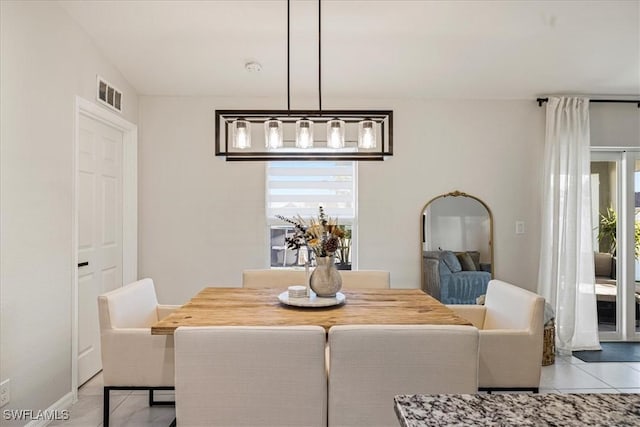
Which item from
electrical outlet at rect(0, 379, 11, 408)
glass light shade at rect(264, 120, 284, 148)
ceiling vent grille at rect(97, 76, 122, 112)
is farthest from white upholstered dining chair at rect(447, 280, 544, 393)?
ceiling vent grille at rect(97, 76, 122, 112)

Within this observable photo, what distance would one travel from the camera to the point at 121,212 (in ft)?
11.9

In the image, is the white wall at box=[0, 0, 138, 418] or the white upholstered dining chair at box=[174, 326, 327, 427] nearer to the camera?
the white upholstered dining chair at box=[174, 326, 327, 427]

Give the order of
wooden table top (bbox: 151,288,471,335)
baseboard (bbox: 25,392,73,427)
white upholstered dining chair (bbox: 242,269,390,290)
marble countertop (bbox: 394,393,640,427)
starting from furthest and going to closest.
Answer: white upholstered dining chair (bbox: 242,269,390,290) < baseboard (bbox: 25,392,73,427) < wooden table top (bbox: 151,288,471,335) < marble countertop (bbox: 394,393,640,427)

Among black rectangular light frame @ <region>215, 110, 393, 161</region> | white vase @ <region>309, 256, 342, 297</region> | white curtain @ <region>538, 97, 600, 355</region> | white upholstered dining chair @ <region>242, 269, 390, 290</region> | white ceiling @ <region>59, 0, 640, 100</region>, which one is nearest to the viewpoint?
black rectangular light frame @ <region>215, 110, 393, 161</region>

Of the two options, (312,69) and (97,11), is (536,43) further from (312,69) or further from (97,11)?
(97,11)

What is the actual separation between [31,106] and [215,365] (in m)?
1.84

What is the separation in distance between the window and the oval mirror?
76cm

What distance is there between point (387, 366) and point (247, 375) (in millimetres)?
558

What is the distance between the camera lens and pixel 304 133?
7.19 ft

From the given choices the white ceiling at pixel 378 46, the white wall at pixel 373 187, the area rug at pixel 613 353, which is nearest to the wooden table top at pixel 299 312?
the white wall at pixel 373 187

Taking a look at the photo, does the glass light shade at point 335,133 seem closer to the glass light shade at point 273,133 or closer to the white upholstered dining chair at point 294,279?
the glass light shade at point 273,133

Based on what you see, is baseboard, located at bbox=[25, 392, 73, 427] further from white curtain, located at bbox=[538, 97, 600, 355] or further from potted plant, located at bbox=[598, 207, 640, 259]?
potted plant, located at bbox=[598, 207, 640, 259]

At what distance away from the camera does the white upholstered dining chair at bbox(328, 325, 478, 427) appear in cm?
160

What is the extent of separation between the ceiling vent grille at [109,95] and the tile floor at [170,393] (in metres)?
2.16
